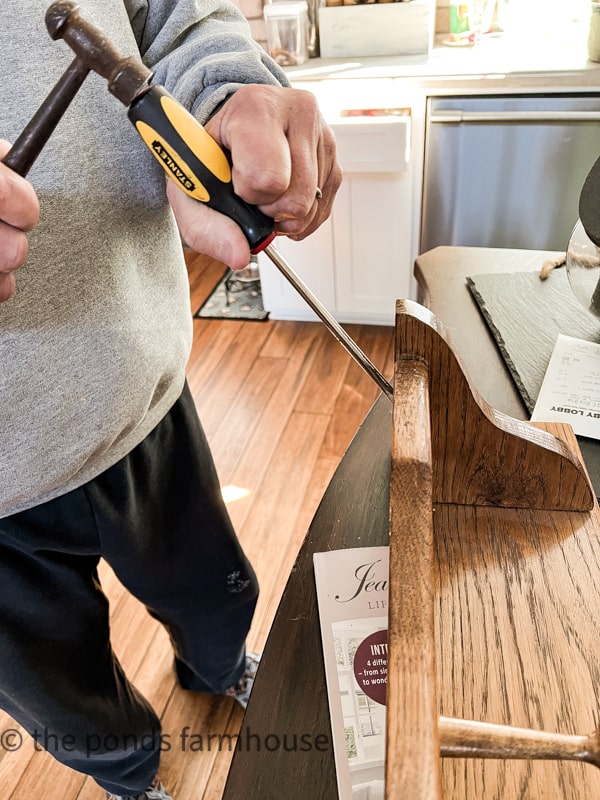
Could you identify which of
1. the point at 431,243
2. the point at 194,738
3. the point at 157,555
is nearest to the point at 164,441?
the point at 157,555

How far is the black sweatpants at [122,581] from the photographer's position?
778 millimetres

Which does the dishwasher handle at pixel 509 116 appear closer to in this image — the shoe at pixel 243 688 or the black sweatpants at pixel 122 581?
the black sweatpants at pixel 122 581

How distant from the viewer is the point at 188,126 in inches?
20.0

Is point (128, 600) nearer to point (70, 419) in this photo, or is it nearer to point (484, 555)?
point (70, 419)

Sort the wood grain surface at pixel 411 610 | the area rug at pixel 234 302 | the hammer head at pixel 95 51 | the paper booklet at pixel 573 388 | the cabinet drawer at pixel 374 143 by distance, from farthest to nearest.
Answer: the area rug at pixel 234 302
the cabinet drawer at pixel 374 143
the paper booklet at pixel 573 388
the hammer head at pixel 95 51
the wood grain surface at pixel 411 610

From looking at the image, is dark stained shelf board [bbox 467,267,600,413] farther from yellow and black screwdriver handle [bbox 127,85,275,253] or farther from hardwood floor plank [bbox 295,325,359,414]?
hardwood floor plank [bbox 295,325,359,414]

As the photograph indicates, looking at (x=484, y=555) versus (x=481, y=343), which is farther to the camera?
(x=481, y=343)

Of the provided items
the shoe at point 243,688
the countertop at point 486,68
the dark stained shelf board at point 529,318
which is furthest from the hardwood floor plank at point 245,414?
the dark stained shelf board at point 529,318

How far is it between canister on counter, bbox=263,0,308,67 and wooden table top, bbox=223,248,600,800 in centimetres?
184

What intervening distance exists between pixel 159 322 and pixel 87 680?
20.3 inches

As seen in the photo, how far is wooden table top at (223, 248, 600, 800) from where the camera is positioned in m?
0.48

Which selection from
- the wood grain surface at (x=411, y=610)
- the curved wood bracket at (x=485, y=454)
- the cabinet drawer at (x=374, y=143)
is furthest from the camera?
the cabinet drawer at (x=374, y=143)

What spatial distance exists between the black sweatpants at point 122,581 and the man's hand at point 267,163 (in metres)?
0.35

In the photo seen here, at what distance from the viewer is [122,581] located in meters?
0.94
